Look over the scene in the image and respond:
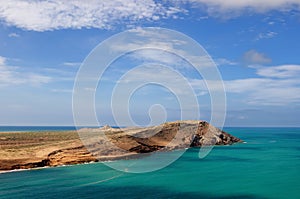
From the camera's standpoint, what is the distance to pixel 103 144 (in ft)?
306

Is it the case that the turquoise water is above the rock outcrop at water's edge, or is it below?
below

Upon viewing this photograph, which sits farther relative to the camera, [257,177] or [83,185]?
[257,177]

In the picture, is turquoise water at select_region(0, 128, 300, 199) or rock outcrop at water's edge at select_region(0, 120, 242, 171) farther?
rock outcrop at water's edge at select_region(0, 120, 242, 171)

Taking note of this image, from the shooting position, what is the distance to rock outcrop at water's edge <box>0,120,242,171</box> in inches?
3041

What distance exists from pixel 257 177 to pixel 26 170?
171ft

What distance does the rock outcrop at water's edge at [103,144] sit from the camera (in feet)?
253

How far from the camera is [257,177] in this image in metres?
65.2

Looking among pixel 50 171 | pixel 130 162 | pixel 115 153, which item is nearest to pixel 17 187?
pixel 50 171

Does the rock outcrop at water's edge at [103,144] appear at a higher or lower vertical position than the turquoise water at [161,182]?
higher

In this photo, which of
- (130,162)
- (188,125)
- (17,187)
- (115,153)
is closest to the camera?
(17,187)

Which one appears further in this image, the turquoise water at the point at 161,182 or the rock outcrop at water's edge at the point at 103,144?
the rock outcrop at water's edge at the point at 103,144

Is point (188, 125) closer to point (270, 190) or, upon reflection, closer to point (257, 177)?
point (257, 177)

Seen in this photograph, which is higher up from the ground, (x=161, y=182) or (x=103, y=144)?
(x=103, y=144)

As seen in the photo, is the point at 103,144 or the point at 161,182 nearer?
the point at 161,182
